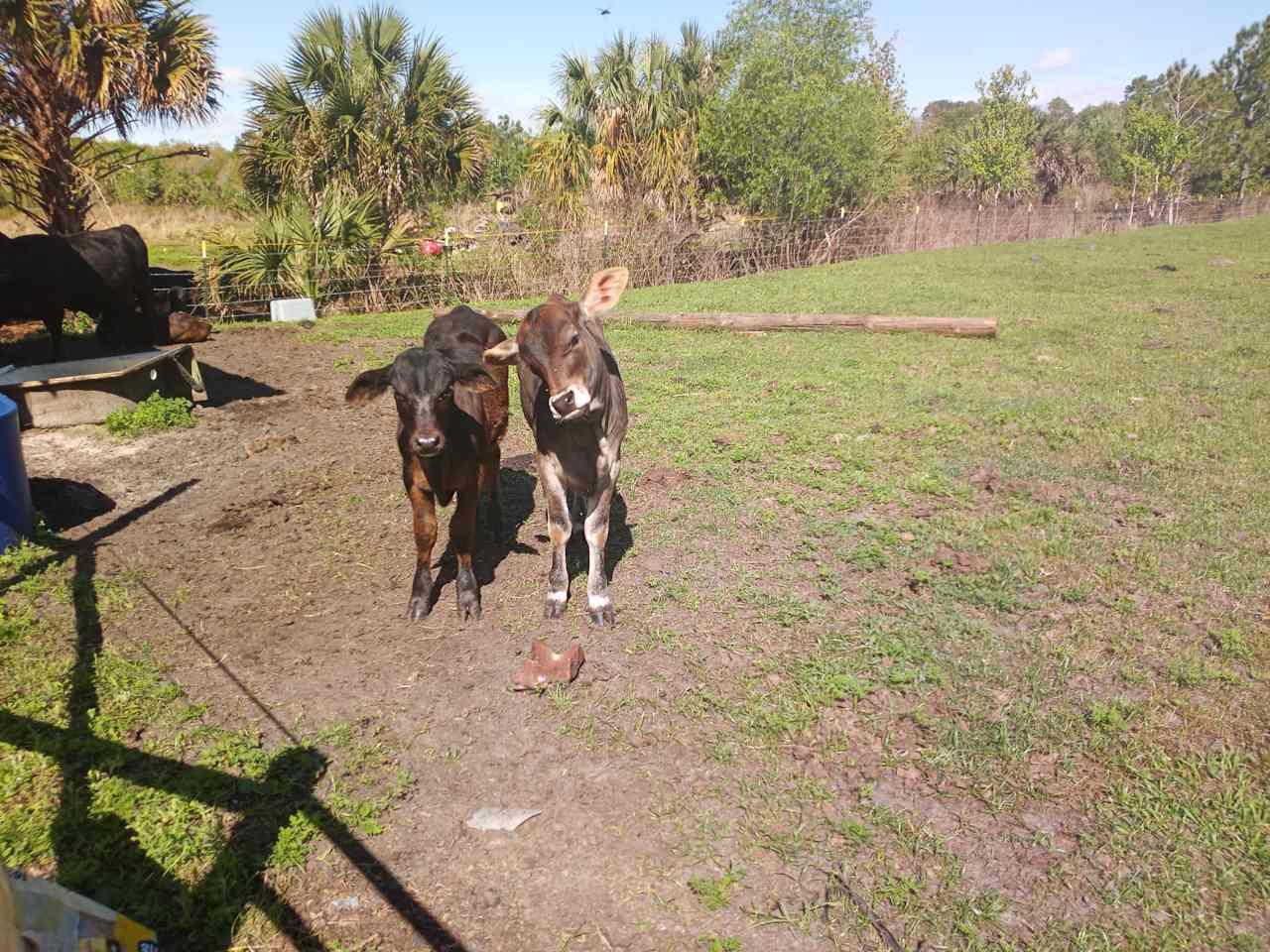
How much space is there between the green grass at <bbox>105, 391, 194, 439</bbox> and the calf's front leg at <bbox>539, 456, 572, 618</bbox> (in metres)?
5.27

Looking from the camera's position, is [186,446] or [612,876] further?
[186,446]

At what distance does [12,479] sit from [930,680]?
17.8 feet

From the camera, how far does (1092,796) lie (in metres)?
3.08

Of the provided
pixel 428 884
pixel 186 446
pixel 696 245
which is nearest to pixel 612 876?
pixel 428 884

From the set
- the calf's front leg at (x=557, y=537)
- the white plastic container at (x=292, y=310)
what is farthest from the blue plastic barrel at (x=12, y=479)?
the white plastic container at (x=292, y=310)

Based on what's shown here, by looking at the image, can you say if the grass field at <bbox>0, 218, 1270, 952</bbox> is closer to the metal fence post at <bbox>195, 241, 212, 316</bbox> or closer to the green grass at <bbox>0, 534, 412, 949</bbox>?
the green grass at <bbox>0, 534, 412, 949</bbox>

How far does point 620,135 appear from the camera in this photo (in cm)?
2134

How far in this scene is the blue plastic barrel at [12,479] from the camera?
4.89 m

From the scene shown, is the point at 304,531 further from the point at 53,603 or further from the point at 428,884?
the point at 428,884

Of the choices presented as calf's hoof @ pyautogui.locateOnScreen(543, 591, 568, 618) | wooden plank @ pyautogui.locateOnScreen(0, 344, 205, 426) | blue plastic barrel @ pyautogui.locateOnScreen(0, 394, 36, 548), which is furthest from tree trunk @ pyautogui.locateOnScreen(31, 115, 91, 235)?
calf's hoof @ pyautogui.locateOnScreen(543, 591, 568, 618)

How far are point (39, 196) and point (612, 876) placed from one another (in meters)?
13.3

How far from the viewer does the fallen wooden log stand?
11653 mm

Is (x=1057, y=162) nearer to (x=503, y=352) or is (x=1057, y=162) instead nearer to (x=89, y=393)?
(x=89, y=393)

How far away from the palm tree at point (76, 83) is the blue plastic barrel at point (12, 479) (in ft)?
25.9
